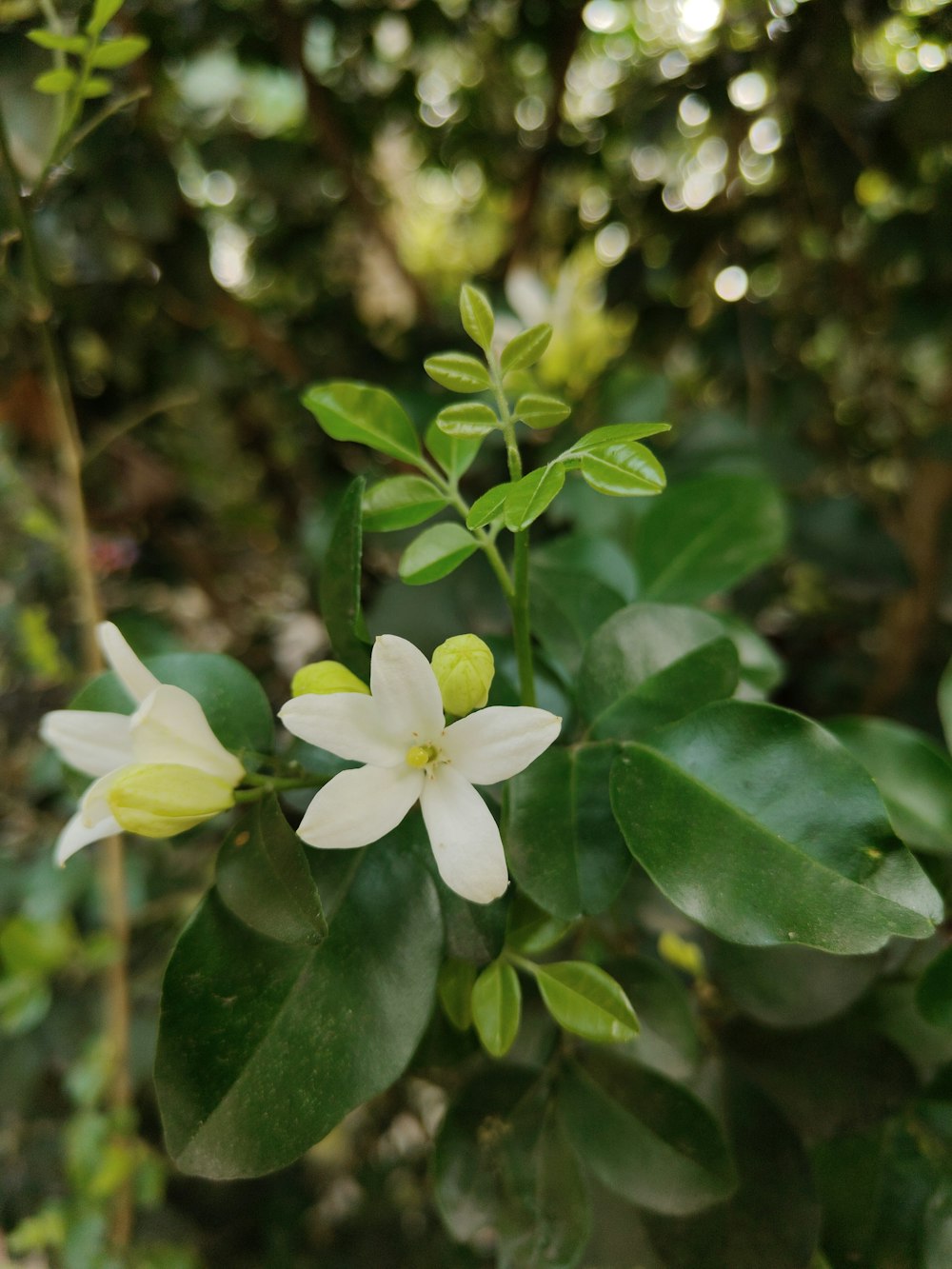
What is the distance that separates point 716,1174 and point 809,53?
2.56 ft

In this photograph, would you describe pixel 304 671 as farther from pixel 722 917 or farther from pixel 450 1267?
pixel 450 1267

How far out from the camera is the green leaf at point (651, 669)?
36 centimetres

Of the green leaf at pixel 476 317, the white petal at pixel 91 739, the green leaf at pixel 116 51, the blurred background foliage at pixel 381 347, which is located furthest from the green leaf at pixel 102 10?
the white petal at pixel 91 739

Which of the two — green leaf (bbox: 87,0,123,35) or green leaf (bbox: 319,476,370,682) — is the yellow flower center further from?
green leaf (bbox: 87,0,123,35)

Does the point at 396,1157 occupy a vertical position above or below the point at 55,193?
below

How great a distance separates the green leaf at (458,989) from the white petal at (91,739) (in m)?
0.19

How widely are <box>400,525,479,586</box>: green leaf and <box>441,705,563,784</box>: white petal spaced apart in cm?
7

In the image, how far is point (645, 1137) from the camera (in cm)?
42

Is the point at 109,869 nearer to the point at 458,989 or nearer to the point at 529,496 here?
the point at 458,989

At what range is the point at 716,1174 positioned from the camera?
398 mm

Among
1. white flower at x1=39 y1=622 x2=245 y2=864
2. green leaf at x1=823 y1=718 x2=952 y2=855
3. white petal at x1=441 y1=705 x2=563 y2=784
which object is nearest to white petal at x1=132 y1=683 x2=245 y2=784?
white flower at x1=39 y1=622 x2=245 y2=864

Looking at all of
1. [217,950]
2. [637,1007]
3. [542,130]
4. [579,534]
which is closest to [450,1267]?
[637,1007]

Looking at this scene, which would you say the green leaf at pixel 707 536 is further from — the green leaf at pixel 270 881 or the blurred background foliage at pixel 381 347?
the green leaf at pixel 270 881

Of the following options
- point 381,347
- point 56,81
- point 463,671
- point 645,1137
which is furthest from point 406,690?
point 381,347
